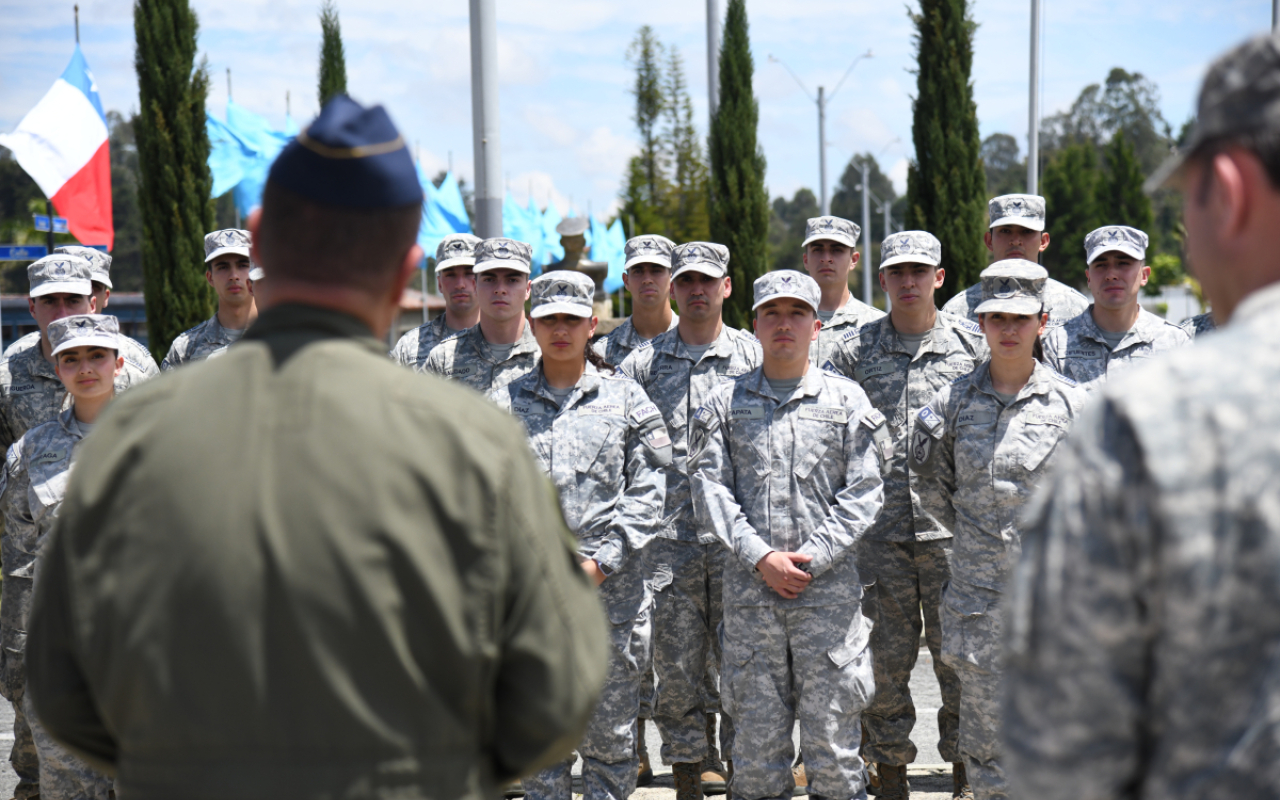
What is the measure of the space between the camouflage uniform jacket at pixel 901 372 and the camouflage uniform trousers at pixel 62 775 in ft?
11.6

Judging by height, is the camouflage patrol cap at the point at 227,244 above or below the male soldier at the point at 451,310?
above

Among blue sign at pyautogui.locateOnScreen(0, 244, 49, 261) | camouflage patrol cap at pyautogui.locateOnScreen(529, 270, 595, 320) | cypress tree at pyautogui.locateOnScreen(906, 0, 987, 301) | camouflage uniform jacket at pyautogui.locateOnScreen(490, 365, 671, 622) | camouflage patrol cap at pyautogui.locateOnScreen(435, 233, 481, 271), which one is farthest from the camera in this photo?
cypress tree at pyautogui.locateOnScreen(906, 0, 987, 301)

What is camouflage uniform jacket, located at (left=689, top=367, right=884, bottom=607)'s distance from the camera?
4.41m

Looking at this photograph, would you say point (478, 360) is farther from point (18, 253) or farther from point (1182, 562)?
point (18, 253)

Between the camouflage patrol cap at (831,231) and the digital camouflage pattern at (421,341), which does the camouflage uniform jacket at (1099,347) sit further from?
the digital camouflage pattern at (421,341)

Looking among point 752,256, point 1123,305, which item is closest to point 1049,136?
point 752,256

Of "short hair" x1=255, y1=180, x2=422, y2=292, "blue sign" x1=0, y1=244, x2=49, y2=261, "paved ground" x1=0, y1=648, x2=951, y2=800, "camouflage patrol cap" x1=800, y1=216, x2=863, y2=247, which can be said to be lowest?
"paved ground" x1=0, y1=648, x2=951, y2=800

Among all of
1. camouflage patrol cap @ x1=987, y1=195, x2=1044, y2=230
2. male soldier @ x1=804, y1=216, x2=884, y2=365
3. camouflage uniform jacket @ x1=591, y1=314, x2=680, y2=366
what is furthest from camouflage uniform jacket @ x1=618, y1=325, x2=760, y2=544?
camouflage patrol cap @ x1=987, y1=195, x2=1044, y2=230

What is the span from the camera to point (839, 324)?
643cm

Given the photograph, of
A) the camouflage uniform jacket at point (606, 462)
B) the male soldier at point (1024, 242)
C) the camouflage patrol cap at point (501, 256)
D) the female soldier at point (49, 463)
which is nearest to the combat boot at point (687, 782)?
the camouflage uniform jacket at point (606, 462)

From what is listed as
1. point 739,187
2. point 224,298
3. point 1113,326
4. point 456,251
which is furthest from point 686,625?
point 739,187

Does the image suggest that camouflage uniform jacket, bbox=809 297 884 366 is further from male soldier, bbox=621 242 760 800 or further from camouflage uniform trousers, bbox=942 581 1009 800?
camouflage uniform trousers, bbox=942 581 1009 800

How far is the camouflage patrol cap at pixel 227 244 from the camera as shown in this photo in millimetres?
6047

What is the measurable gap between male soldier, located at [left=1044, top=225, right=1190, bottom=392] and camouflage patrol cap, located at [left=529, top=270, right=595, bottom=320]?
92.4 inches
